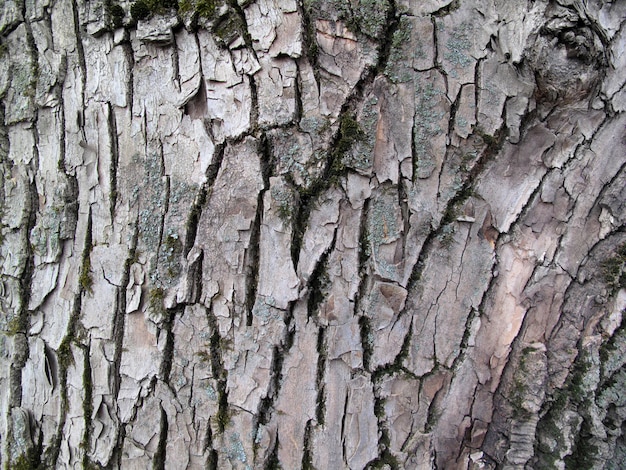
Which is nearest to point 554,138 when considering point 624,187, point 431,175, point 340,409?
point 624,187

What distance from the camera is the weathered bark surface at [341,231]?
132cm

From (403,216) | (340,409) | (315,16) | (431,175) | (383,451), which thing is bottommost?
(383,451)

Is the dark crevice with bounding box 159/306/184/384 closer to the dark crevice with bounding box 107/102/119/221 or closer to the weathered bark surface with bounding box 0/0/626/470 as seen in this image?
the weathered bark surface with bounding box 0/0/626/470

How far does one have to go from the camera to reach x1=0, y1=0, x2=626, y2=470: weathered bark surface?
1.32m

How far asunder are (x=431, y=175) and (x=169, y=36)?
887mm

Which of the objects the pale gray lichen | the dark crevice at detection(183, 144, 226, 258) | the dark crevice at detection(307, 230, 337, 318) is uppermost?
the pale gray lichen

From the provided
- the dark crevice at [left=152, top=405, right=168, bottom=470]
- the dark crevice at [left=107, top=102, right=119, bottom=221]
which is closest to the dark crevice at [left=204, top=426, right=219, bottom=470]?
the dark crevice at [left=152, top=405, right=168, bottom=470]

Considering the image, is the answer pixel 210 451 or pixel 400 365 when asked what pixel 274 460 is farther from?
pixel 400 365

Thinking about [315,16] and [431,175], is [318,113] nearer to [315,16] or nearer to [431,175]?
[315,16]

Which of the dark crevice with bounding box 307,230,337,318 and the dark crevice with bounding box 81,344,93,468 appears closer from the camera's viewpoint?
the dark crevice with bounding box 307,230,337,318

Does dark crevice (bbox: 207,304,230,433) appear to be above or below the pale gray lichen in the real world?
below

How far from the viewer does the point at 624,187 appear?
143 centimetres

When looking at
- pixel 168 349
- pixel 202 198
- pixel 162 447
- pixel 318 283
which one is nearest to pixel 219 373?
pixel 168 349

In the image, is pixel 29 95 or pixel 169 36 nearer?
pixel 169 36
